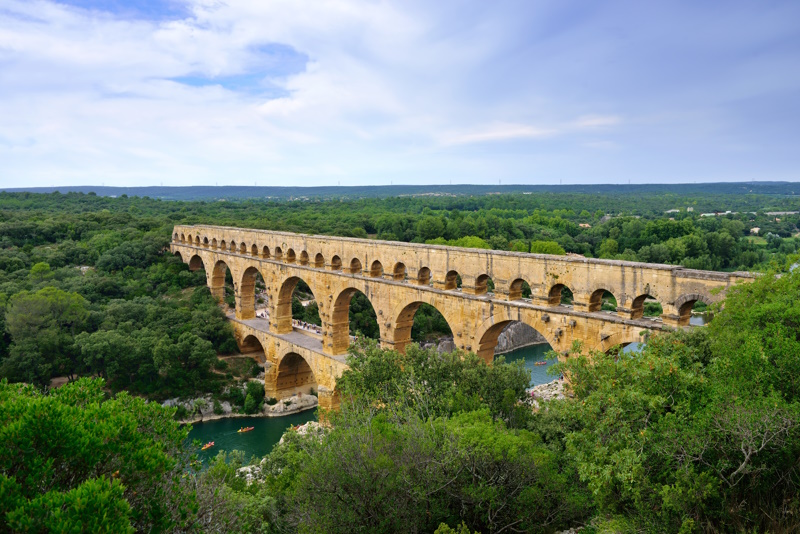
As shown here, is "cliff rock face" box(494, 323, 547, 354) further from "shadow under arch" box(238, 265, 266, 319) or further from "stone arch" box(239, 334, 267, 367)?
"shadow under arch" box(238, 265, 266, 319)

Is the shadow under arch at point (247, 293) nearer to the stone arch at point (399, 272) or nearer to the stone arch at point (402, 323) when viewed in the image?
the stone arch at point (399, 272)

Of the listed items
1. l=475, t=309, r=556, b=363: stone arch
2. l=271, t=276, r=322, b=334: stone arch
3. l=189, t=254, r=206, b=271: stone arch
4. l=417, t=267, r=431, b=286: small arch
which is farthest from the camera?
l=189, t=254, r=206, b=271: stone arch

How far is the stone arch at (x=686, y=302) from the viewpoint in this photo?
1438 cm

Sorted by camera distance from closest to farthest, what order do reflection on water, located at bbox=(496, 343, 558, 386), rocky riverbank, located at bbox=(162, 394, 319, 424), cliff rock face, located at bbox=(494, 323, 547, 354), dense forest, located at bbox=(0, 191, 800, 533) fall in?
dense forest, located at bbox=(0, 191, 800, 533)
rocky riverbank, located at bbox=(162, 394, 319, 424)
reflection on water, located at bbox=(496, 343, 558, 386)
cliff rock face, located at bbox=(494, 323, 547, 354)

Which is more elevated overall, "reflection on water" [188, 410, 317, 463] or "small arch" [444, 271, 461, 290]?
"small arch" [444, 271, 461, 290]

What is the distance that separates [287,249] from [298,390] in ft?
27.8

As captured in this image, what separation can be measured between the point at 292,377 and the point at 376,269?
37.9ft

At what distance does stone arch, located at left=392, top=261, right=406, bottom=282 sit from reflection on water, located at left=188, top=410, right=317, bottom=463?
9.17 m

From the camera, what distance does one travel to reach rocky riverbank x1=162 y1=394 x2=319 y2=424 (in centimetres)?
3038

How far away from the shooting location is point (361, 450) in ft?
32.7

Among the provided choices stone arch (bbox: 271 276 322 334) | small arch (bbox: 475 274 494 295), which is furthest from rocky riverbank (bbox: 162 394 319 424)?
small arch (bbox: 475 274 494 295)

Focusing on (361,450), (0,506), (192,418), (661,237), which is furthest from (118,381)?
(661,237)

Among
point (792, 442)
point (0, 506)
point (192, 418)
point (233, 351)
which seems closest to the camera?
point (0, 506)

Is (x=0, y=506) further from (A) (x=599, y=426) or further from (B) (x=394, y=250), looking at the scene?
(B) (x=394, y=250)
